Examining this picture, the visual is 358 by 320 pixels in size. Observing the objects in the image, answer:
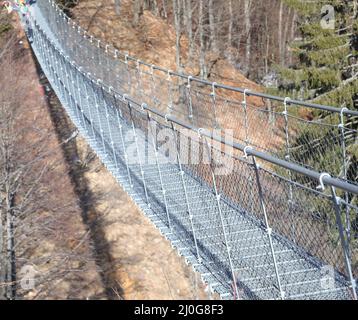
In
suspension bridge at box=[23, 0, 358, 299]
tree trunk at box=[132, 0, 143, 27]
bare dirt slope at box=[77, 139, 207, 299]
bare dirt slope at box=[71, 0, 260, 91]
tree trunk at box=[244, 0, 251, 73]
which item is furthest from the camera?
tree trunk at box=[244, 0, 251, 73]

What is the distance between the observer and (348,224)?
2.76 meters

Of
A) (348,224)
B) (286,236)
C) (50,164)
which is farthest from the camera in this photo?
(50,164)

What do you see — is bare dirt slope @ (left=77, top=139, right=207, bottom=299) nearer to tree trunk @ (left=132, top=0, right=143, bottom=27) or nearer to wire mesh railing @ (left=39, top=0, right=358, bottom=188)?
wire mesh railing @ (left=39, top=0, right=358, bottom=188)

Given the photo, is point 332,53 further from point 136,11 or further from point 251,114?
point 136,11

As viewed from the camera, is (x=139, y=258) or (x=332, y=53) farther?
(x=139, y=258)

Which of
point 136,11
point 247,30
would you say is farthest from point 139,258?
point 247,30

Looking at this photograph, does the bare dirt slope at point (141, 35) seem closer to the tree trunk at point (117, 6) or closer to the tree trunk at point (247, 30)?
the tree trunk at point (117, 6)

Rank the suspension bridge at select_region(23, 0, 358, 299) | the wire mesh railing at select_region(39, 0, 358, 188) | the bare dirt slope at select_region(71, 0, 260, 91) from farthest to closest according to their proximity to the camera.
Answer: the bare dirt slope at select_region(71, 0, 260, 91), the wire mesh railing at select_region(39, 0, 358, 188), the suspension bridge at select_region(23, 0, 358, 299)

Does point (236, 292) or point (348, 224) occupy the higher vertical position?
point (348, 224)

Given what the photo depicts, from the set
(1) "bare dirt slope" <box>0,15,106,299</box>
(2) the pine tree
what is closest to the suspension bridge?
(2) the pine tree

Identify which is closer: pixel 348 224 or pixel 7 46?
pixel 348 224

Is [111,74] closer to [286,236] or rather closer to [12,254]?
[12,254]

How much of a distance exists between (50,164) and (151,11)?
8766 mm
